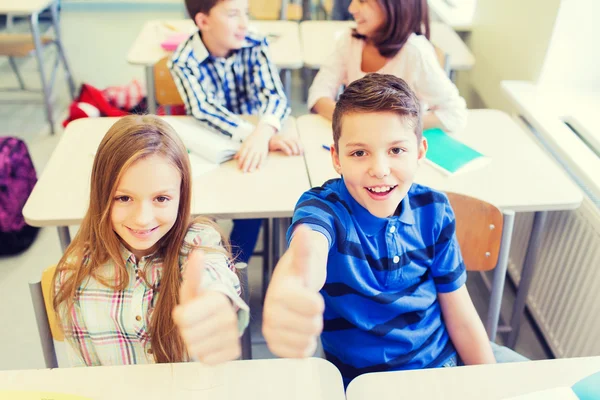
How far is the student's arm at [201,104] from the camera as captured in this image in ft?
6.23

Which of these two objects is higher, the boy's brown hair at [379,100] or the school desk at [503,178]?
the boy's brown hair at [379,100]

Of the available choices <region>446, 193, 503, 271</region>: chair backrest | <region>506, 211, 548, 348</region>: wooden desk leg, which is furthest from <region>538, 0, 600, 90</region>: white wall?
<region>446, 193, 503, 271</region>: chair backrest

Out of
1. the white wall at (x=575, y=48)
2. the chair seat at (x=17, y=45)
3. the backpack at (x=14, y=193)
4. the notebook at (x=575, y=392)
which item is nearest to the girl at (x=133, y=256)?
the notebook at (x=575, y=392)

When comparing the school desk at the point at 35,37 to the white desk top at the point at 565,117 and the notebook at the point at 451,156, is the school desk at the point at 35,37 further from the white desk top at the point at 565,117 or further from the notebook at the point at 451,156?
the white desk top at the point at 565,117

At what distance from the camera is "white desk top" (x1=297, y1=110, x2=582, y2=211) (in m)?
1.62

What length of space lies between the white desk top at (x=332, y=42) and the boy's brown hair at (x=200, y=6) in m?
0.69

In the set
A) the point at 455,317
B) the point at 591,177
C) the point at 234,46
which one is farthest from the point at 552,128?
the point at 234,46

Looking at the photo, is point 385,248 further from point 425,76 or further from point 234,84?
point 234,84

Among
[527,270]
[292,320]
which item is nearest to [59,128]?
[527,270]

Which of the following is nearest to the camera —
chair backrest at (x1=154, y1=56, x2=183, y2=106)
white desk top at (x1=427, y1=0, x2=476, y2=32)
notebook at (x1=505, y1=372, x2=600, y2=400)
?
notebook at (x1=505, y1=372, x2=600, y2=400)

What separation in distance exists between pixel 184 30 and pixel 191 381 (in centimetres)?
229

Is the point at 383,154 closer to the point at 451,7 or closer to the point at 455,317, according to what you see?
the point at 455,317

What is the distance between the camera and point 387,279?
3.95 feet

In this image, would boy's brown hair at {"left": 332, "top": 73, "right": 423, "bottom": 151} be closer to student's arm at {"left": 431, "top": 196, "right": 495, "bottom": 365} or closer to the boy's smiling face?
the boy's smiling face
